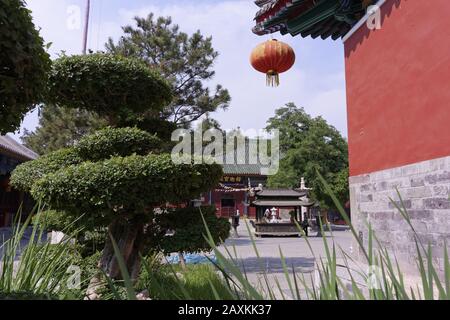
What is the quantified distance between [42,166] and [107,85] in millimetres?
1174

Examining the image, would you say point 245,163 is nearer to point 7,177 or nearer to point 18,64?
point 7,177

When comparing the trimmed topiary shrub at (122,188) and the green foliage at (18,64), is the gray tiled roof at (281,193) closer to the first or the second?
the trimmed topiary shrub at (122,188)

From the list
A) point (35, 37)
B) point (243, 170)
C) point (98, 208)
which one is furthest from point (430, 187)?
point (243, 170)

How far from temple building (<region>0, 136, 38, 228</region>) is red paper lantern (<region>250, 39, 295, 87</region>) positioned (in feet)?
28.5

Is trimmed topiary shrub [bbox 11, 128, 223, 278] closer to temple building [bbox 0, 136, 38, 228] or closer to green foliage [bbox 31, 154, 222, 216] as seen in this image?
green foliage [bbox 31, 154, 222, 216]

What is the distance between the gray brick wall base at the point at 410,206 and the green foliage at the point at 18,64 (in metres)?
2.55

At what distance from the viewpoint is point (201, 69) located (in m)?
11.5

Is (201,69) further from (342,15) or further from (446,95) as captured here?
(446,95)

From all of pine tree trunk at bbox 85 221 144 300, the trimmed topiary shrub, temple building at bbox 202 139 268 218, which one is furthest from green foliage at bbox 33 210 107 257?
temple building at bbox 202 139 268 218

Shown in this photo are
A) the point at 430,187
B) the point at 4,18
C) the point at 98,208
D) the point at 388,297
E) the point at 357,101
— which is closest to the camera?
the point at 388,297

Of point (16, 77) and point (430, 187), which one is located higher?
point (16, 77)
